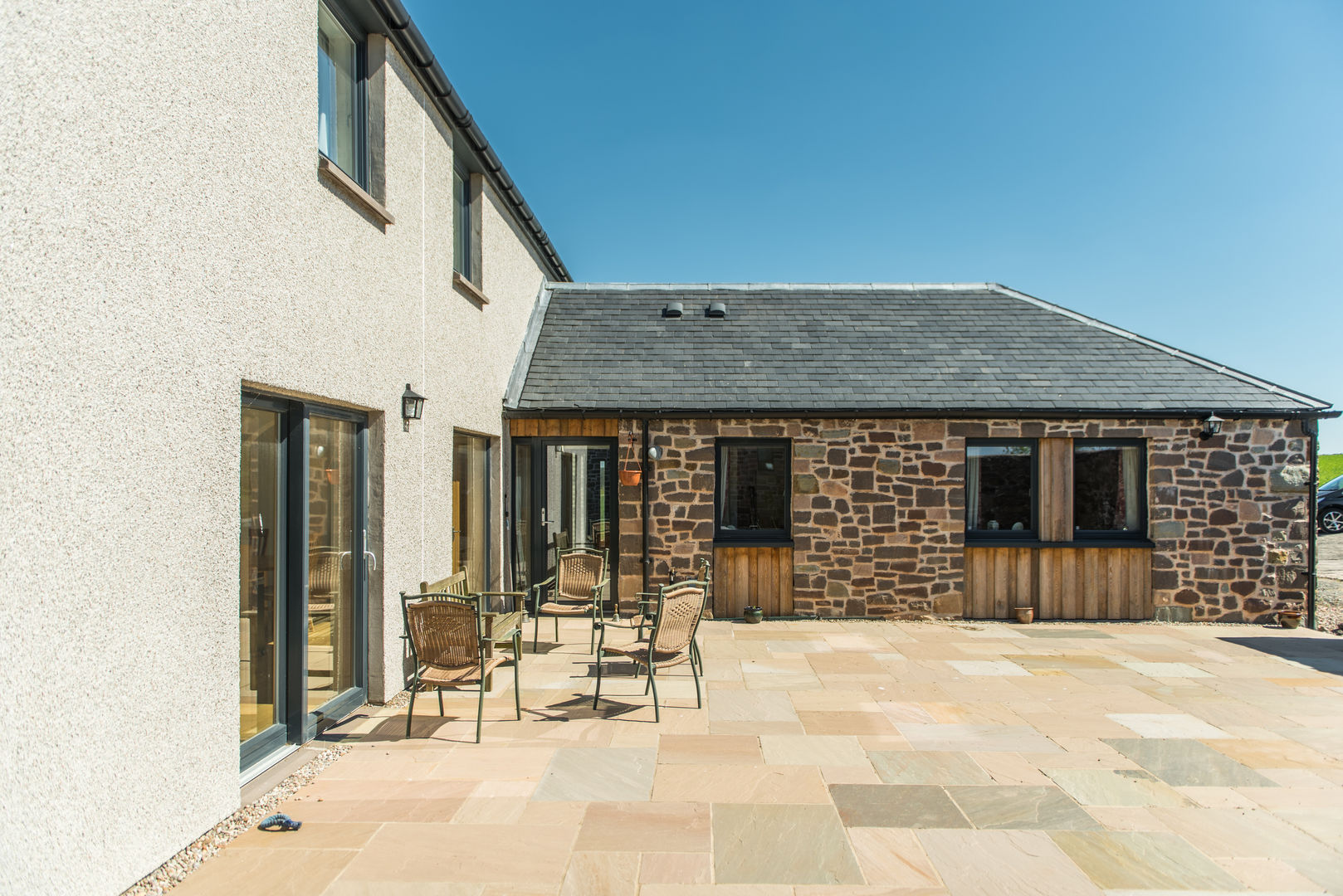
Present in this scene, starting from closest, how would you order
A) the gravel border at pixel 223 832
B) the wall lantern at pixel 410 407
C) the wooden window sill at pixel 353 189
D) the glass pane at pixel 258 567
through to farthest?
the gravel border at pixel 223 832
the glass pane at pixel 258 567
the wooden window sill at pixel 353 189
the wall lantern at pixel 410 407

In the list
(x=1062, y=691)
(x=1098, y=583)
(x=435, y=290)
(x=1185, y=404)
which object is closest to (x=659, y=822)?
(x=1062, y=691)

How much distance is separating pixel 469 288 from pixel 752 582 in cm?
506

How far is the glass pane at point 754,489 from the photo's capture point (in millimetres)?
9703

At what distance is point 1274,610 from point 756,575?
6.76 meters

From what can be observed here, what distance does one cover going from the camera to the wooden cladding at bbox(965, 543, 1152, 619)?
9469 millimetres

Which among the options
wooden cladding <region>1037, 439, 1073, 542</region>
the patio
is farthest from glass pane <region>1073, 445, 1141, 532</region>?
the patio

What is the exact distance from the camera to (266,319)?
3.99 metres

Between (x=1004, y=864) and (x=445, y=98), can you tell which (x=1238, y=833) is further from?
(x=445, y=98)

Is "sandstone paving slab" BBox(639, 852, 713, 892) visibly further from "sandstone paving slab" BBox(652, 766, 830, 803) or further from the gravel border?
the gravel border

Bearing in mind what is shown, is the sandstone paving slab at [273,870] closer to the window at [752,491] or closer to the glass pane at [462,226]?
the glass pane at [462,226]

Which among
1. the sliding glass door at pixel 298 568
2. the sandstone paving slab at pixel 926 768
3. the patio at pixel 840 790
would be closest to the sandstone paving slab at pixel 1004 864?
the patio at pixel 840 790

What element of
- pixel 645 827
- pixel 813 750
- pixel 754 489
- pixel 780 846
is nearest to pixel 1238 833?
pixel 813 750

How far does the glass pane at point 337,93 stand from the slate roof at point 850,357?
4488 millimetres

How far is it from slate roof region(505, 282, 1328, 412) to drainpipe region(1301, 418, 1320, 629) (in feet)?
0.96
